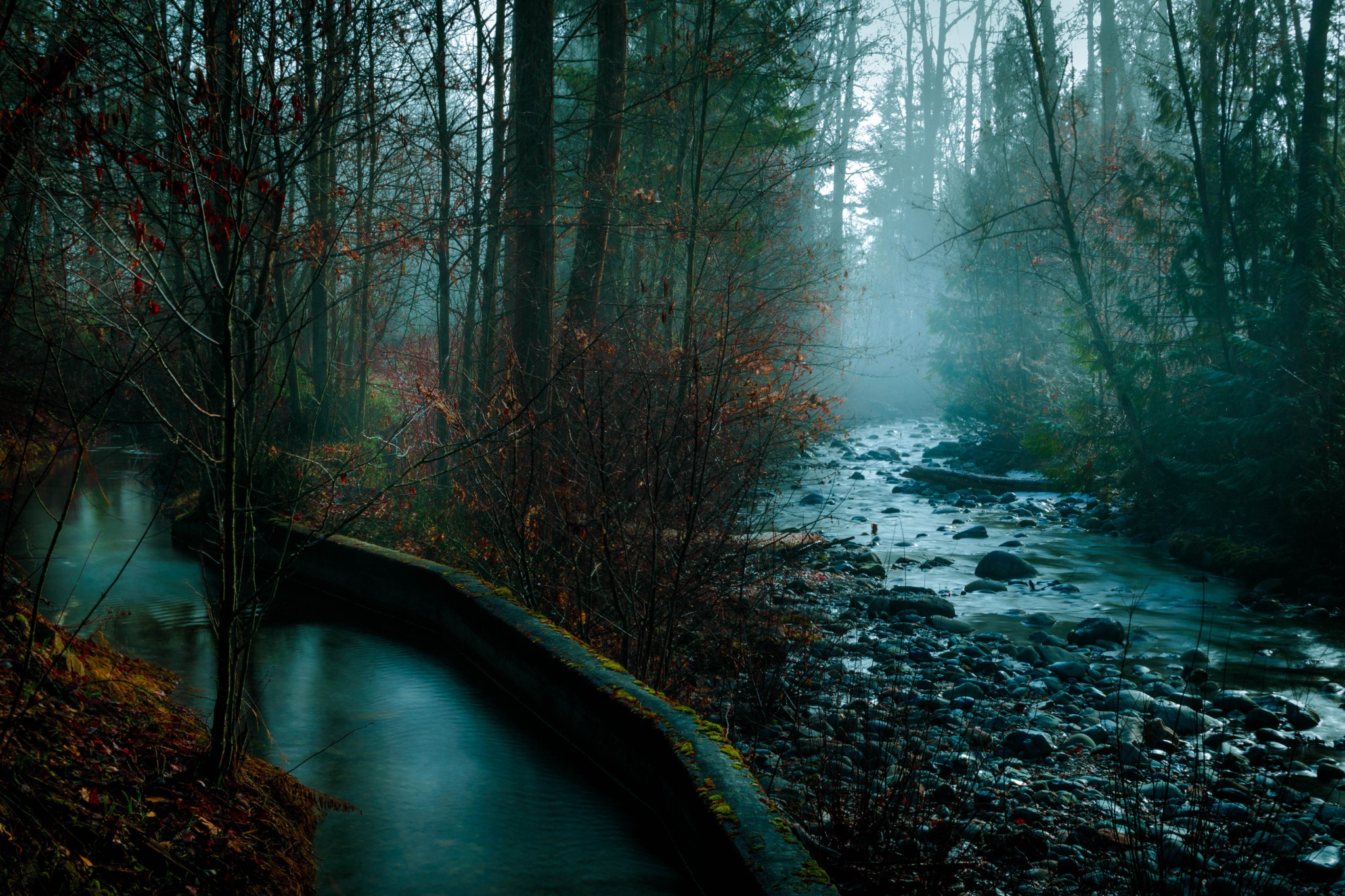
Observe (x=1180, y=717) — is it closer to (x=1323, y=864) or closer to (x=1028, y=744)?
(x=1028, y=744)

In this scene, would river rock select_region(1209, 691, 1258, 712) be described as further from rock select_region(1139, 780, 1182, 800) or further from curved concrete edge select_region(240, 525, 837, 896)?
curved concrete edge select_region(240, 525, 837, 896)

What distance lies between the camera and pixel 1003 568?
11648 millimetres

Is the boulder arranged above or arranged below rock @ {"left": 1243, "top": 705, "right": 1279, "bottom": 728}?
above

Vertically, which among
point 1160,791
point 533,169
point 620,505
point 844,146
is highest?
point 844,146

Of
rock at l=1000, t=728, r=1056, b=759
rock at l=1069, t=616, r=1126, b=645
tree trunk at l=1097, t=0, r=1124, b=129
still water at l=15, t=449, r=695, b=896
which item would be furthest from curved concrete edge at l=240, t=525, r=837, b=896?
tree trunk at l=1097, t=0, r=1124, b=129

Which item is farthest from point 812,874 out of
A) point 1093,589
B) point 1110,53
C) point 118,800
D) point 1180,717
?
point 1110,53

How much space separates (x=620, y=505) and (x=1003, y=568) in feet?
23.1

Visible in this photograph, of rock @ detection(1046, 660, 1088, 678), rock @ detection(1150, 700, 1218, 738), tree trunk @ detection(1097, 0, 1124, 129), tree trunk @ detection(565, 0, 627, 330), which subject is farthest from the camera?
tree trunk @ detection(1097, 0, 1124, 129)

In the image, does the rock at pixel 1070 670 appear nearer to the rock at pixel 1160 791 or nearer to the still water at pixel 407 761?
the rock at pixel 1160 791

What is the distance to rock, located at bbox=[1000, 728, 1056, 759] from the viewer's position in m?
5.85

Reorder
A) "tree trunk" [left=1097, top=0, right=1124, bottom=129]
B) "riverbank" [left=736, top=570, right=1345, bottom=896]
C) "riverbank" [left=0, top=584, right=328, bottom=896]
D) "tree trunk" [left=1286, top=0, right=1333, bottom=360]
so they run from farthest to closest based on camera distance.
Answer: "tree trunk" [left=1097, top=0, right=1124, bottom=129], "tree trunk" [left=1286, top=0, right=1333, bottom=360], "riverbank" [left=736, top=570, right=1345, bottom=896], "riverbank" [left=0, top=584, right=328, bottom=896]

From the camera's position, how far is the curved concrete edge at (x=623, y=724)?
3426mm

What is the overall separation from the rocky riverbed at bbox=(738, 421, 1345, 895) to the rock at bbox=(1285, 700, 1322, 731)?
0.02 m

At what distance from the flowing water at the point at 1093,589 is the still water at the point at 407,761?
94.2 inches
